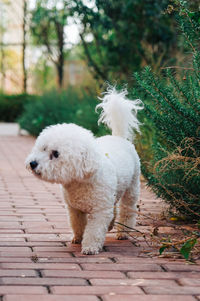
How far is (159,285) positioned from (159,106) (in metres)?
1.83

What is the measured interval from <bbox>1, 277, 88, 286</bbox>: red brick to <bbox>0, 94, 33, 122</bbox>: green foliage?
20.1 m

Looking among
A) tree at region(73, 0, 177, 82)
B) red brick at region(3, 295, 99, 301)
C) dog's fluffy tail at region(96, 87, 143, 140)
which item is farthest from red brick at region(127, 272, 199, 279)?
tree at region(73, 0, 177, 82)

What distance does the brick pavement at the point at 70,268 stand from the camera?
2.90m

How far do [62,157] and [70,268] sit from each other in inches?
29.1

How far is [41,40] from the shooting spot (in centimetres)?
2078

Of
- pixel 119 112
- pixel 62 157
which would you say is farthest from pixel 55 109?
pixel 62 157

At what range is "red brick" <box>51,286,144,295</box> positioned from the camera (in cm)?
290

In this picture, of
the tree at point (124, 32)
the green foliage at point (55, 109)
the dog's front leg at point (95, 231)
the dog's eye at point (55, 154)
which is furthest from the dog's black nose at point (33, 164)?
the tree at point (124, 32)

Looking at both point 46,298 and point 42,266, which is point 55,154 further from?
point 46,298

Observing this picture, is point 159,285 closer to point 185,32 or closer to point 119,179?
point 119,179

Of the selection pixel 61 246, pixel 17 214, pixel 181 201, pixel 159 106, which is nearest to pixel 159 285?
pixel 61 246

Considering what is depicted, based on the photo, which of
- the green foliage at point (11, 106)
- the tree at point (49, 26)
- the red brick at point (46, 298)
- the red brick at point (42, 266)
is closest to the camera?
the red brick at point (46, 298)

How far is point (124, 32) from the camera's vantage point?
1331 centimetres

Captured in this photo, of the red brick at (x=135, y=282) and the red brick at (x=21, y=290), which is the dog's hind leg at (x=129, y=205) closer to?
the red brick at (x=135, y=282)
